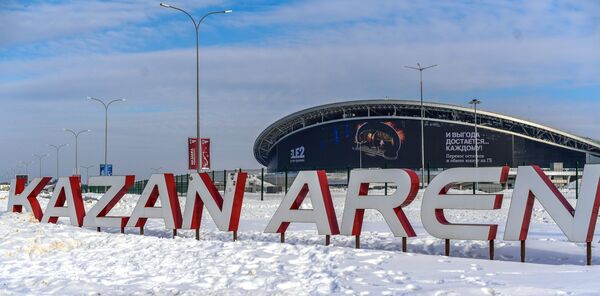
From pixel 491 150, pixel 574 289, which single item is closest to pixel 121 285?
pixel 574 289

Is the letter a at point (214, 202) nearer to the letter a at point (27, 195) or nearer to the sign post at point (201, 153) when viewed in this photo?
the letter a at point (27, 195)

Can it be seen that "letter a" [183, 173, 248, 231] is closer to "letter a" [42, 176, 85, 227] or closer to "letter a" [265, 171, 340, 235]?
"letter a" [265, 171, 340, 235]

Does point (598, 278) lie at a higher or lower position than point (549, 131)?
lower

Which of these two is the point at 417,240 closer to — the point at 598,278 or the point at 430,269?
the point at 430,269

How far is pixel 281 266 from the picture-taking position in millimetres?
10781

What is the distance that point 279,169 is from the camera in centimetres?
11175

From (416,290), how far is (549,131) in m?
94.5

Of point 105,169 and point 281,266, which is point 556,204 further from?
point 105,169

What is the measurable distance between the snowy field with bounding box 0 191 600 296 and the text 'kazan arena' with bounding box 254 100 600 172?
7992 cm

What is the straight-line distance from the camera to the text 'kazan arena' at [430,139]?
94.3 meters

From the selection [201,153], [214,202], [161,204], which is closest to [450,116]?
[201,153]

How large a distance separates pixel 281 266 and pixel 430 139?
284 feet

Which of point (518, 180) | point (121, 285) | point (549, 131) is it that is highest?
point (549, 131)

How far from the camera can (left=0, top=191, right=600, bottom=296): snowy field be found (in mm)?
8914
